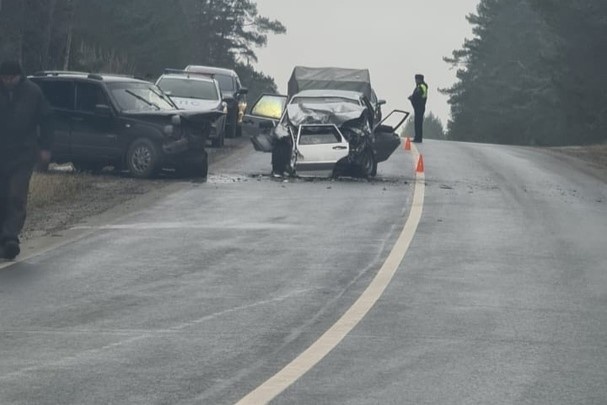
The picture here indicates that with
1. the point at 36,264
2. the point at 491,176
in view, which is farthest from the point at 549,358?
the point at 491,176

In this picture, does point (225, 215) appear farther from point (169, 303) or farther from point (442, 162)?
point (442, 162)

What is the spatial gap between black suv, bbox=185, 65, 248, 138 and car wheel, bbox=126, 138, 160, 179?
48.2 feet

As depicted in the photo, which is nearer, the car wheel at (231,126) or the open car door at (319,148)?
the open car door at (319,148)

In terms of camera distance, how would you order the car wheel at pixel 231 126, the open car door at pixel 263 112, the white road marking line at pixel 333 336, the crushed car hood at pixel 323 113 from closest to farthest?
the white road marking line at pixel 333 336
the crushed car hood at pixel 323 113
the car wheel at pixel 231 126
the open car door at pixel 263 112

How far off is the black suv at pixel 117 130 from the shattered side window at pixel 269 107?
1563 cm

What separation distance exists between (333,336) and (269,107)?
33.9m

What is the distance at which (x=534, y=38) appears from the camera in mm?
104062

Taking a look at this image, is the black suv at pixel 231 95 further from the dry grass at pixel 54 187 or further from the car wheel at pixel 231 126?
the dry grass at pixel 54 187

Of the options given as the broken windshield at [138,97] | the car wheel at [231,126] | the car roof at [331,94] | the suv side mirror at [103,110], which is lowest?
the car wheel at [231,126]

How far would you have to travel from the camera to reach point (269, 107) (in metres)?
44.5

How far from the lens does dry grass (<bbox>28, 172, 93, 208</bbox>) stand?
22.0m

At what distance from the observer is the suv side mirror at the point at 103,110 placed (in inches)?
1084

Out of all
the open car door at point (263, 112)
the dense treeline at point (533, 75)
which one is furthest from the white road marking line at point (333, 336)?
the dense treeline at point (533, 75)

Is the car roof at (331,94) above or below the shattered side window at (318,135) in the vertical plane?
above
